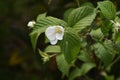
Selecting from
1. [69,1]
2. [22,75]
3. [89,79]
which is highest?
[69,1]

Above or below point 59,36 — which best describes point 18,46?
below

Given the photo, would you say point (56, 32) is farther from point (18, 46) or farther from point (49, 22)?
point (18, 46)

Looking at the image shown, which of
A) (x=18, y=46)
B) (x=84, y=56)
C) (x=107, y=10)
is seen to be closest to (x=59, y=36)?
(x=107, y=10)

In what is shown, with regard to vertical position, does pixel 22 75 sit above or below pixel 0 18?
below

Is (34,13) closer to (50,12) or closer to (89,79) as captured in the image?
(50,12)

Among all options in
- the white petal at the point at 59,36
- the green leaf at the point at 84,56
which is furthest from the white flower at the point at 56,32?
the green leaf at the point at 84,56

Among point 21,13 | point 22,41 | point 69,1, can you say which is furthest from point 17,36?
point 69,1

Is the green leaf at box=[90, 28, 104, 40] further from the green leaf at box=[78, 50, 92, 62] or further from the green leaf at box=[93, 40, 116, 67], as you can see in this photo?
the green leaf at box=[78, 50, 92, 62]
